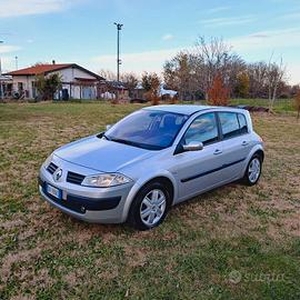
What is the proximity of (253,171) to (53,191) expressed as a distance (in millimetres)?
3359

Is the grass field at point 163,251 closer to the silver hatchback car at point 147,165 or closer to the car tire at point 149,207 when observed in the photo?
the car tire at point 149,207

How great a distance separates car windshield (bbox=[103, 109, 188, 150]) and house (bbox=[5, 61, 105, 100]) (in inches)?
1195

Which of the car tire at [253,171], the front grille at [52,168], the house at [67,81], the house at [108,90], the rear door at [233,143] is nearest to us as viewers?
the front grille at [52,168]

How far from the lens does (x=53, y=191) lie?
3693mm

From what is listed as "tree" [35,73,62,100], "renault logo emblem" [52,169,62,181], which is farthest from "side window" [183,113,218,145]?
"tree" [35,73,62,100]

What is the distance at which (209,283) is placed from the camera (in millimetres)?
2861

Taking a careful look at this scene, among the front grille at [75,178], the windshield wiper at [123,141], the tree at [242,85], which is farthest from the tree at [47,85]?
the front grille at [75,178]

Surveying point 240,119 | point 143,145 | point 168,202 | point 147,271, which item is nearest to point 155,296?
point 147,271

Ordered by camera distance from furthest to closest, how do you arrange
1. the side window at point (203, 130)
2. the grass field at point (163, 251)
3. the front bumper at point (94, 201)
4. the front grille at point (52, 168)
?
the side window at point (203, 130), the front grille at point (52, 168), the front bumper at point (94, 201), the grass field at point (163, 251)

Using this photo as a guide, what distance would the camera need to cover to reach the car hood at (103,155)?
3596 mm

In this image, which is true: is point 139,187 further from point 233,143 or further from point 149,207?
point 233,143

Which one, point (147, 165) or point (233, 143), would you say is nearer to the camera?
point (147, 165)

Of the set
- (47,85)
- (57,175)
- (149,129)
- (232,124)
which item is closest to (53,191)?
(57,175)

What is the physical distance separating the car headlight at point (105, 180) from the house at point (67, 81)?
1246 inches
